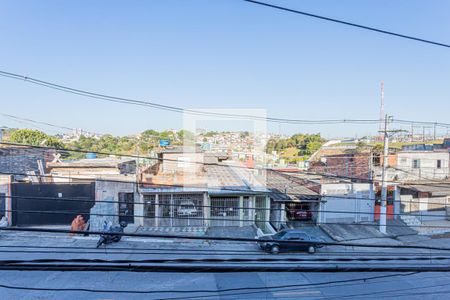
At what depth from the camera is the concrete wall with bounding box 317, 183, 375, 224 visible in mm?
13438

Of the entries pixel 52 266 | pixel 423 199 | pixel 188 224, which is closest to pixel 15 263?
pixel 52 266

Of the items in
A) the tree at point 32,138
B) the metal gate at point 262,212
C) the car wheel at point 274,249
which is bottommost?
the car wheel at point 274,249

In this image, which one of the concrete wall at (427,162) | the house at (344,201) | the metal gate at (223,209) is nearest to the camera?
the metal gate at (223,209)

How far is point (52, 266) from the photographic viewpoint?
2.07 metres

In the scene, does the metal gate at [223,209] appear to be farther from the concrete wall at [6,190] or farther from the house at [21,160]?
the house at [21,160]

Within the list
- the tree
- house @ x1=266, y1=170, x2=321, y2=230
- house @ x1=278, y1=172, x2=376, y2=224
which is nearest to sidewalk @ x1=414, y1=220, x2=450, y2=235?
house @ x1=278, y1=172, x2=376, y2=224

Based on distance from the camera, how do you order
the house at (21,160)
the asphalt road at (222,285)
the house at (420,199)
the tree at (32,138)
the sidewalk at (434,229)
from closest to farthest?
the asphalt road at (222,285) < the sidewalk at (434,229) < the house at (420,199) < the house at (21,160) < the tree at (32,138)

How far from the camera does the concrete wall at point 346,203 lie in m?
13.4

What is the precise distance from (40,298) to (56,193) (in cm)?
689

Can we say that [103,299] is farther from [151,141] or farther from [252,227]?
[151,141]

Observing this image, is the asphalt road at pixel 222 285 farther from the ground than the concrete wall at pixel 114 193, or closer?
closer

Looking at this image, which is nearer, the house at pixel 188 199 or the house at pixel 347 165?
the house at pixel 188 199

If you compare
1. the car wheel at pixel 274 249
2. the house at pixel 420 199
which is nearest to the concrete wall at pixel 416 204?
the house at pixel 420 199

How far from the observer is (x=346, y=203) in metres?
13.7
